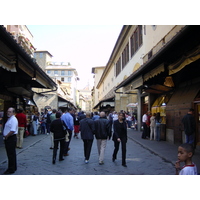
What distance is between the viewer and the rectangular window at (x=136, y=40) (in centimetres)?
1714

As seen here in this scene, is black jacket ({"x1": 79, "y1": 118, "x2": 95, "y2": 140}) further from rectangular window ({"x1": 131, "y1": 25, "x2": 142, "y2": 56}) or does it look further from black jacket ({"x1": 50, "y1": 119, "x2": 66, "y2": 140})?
rectangular window ({"x1": 131, "y1": 25, "x2": 142, "y2": 56})

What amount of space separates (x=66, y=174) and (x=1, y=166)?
2.23 metres

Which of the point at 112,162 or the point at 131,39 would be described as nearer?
the point at 112,162

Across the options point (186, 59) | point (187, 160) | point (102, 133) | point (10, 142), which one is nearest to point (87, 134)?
point (102, 133)

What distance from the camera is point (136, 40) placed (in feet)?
60.3

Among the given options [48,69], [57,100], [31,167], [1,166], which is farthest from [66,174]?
[48,69]

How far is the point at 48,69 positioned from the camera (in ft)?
208

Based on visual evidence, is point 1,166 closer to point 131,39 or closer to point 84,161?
point 84,161

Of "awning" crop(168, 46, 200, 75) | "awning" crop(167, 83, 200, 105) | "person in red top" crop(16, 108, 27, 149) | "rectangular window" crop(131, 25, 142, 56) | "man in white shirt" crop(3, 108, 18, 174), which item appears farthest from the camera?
"rectangular window" crop(131, 25, 142, 56)

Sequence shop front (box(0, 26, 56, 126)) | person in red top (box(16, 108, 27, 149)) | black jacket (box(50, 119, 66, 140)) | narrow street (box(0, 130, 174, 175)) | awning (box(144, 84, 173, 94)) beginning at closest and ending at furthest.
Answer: narrow street (box(0, 130, 174, 175))
shop front (box(0, 26, 56, 126))
black jacket (box(50, 119, 66, 140))
person in red top (box(16, 108, 27, 149))
awning (box(144, 84, 173, 94))

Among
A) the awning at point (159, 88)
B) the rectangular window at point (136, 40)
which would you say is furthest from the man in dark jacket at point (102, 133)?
the rectangular window at point (136, 40)

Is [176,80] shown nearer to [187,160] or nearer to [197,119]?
[197,119]

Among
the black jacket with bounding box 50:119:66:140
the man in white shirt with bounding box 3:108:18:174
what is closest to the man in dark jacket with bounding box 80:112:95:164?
the black jacket with bounding box 50:119:66:140

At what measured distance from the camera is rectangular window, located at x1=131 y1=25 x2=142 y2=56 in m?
17.1
